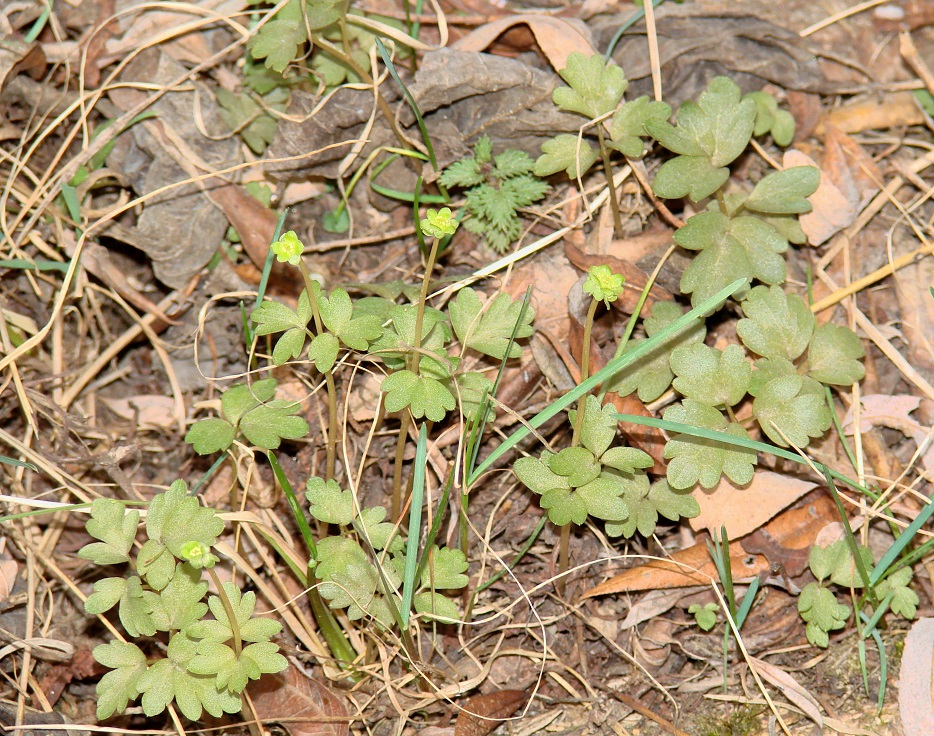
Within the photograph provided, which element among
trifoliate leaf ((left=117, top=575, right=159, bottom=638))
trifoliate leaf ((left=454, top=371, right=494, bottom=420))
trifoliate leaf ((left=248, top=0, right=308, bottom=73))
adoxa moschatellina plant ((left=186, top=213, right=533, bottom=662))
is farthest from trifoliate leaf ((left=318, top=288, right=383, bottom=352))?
trifoliate leaf ((left=248, top=0, right=308, bottom=73))

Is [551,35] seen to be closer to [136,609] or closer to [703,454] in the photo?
[703,454]

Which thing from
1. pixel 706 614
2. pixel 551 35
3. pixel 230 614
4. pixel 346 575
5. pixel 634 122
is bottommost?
pixel 706 614

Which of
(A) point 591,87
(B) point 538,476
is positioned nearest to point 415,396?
(B) point 538,476

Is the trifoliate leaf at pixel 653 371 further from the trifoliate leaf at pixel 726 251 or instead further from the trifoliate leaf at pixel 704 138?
the trifoliate leaf at pixel 704 138

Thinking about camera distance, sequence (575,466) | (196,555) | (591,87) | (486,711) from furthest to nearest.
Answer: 1. (591,87)
2. (486,711)
3. (575,466)
4. (196,555)

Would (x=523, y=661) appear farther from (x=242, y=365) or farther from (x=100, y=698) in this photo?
(x=242, y=365)

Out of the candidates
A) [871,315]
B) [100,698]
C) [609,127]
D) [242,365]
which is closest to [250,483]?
[242,365]
